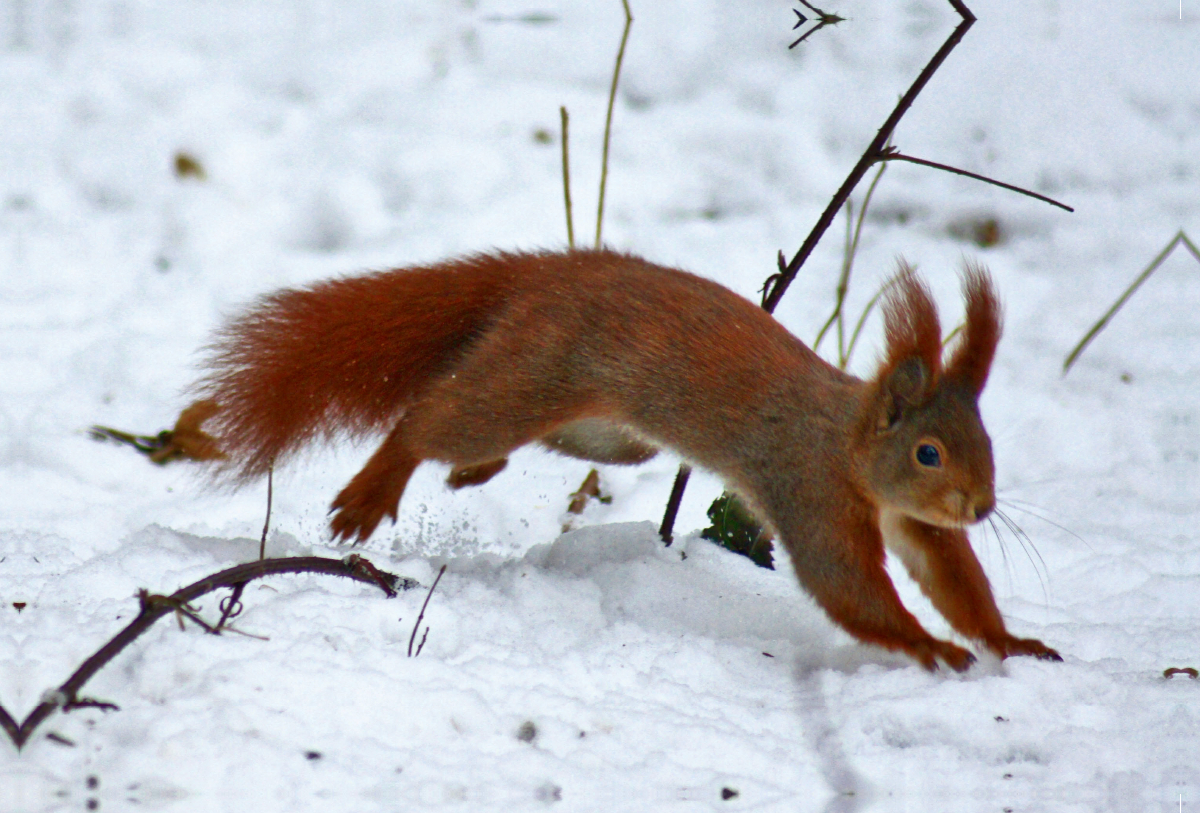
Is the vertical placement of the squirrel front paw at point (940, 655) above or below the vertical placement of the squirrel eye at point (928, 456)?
below

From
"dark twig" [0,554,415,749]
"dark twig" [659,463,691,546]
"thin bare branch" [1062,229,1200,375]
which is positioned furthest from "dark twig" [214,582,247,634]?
"thin bare branch" [1062,229,1200,375]

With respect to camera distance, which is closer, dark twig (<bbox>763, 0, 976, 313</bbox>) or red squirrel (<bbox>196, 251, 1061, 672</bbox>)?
red squirrel (<bbox>196, 251, 1061, 672</bbox>)

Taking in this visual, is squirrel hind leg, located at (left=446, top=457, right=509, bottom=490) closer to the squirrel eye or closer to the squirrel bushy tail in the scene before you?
the squirrel bushy tail

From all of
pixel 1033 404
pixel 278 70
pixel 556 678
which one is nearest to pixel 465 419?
pixel 556 678

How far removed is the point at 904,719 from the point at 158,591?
1.07m

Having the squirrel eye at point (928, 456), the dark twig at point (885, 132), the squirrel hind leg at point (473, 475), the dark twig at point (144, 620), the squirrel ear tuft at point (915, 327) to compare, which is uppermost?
the dark twig at point (885, 132)

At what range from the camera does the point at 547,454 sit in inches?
93.5

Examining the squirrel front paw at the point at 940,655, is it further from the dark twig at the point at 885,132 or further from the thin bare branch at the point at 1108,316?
the thin bare branch at the point at 1108,316

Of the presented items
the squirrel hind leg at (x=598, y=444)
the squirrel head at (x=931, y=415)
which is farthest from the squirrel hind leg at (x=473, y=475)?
the squirrel head at (x=931, y=415)

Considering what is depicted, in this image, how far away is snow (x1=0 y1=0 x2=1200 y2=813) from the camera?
50.3 inches

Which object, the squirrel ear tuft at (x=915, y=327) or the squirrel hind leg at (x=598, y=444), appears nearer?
the squirrel ear tuft at (x=915, y=327)

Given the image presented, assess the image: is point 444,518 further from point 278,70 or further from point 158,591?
point 278,70

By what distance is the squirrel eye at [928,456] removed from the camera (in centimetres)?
172

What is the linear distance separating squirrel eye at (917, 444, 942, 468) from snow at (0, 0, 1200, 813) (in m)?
0.27
